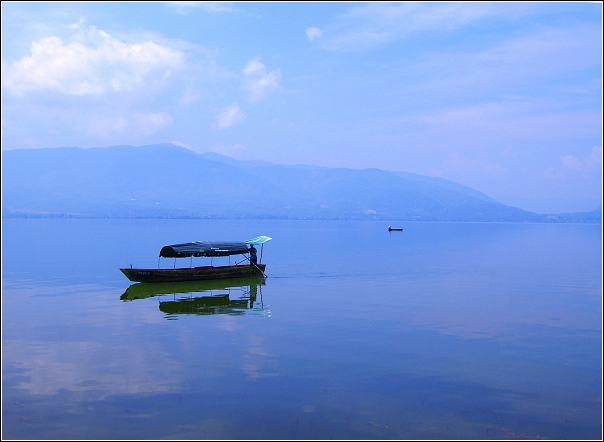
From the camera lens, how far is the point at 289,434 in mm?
14789

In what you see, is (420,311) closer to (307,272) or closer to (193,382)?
(193,382)

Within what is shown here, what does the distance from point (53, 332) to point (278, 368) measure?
1229 centimetres

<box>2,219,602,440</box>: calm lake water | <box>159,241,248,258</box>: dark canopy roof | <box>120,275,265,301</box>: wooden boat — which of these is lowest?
<box>2,219,602,440</box>: calm lake water

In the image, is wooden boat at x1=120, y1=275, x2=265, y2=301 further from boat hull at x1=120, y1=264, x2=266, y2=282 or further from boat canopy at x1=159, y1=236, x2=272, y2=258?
boat canopy at x1=159, y1=236, x2=272, y2=258

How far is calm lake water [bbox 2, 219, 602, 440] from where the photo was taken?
15.5 meters

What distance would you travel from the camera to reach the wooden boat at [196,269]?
4178 centimetres

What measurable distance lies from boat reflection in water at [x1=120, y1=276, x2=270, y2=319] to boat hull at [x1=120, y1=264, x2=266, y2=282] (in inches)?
18.2

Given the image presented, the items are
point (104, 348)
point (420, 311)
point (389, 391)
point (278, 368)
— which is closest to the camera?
point (389, 391)

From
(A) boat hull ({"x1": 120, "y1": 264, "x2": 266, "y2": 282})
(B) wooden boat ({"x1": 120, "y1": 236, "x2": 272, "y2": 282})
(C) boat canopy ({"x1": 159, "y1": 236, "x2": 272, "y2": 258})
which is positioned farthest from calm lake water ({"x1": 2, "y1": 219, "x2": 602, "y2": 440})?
(C) boat canopy ({"x1": 159, "y1": 236, "x2": 272, "y2": 258})

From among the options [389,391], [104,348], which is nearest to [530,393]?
[389,391]

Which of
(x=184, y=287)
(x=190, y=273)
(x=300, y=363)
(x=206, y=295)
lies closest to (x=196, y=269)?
(x=190, y=273)

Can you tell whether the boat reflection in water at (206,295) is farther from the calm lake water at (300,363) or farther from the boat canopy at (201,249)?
the boat canopy at (201,249)

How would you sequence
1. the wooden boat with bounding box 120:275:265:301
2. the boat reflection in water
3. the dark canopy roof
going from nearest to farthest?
the boat reflection in water < the wooden boat with bounding box 120:275:265:301 < the dark canopy roof

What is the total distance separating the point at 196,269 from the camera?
4362 cm
